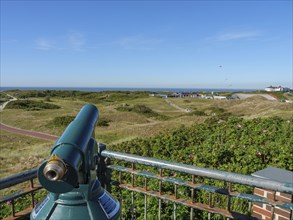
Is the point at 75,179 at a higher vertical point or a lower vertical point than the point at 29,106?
higher

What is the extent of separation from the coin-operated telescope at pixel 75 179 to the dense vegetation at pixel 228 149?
10.2 ft

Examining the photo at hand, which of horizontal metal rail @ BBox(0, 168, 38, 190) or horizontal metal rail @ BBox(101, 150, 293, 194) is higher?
horizontal metal rail @ BBox(101, 150, 293, 194)

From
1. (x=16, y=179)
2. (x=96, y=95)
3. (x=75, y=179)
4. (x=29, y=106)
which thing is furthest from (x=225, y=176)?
(x=96, y=95)

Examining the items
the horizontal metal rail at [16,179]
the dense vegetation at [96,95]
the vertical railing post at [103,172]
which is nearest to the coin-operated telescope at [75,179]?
the horizontal metal rail at [16,179]

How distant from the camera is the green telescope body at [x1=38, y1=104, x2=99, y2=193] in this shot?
111cm

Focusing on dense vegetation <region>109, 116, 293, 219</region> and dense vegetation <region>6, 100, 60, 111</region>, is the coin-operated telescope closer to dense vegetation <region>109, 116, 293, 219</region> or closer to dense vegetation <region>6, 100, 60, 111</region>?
dense vegetation <region>109, 116, 293, 219</region>

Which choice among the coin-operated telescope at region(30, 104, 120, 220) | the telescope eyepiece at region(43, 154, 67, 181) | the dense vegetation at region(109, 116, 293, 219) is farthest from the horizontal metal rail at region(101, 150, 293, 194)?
the dense vegetation at region(109, 116, 293, 219)

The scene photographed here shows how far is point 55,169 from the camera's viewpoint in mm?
1095

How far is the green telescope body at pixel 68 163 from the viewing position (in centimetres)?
111

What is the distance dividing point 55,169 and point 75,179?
0.11 metres

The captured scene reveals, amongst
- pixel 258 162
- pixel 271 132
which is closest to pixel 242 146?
pixel 258 162

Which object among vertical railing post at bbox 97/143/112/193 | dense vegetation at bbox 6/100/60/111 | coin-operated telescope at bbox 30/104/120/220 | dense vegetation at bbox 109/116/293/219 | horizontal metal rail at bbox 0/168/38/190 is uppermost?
coin-operated telescope at bbox 30/104/120/220

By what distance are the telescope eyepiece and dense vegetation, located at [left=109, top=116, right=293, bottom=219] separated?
3442 millimetres

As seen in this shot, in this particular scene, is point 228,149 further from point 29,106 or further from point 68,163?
point 29,106
